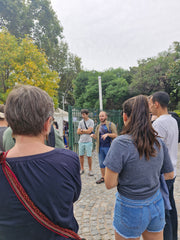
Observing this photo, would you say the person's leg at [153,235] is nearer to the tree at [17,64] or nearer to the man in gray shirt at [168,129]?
the man in gray shirt at [168,129]

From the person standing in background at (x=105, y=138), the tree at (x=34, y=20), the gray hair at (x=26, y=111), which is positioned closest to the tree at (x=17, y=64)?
the person standing in background at (x=105, y=138)

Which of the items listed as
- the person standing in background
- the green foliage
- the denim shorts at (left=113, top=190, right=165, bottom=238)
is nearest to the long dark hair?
the denim shorts at (left=113, top=190, right=165, bottom=238)

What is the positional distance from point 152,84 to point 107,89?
17.0 ft

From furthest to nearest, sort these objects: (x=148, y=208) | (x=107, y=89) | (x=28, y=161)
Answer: (x=107, y=89) < (x=148, y=208) < (x=28, y=161)

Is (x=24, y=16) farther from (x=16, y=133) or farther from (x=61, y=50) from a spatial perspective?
(x=16, y=133)

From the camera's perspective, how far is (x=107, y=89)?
20078 mm

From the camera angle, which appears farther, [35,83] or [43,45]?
[43,45]

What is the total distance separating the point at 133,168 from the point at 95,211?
2304 millimetres

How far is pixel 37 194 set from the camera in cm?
86

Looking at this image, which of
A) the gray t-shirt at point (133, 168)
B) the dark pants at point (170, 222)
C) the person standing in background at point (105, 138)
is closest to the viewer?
the gray t-shirt at point (133, 168)

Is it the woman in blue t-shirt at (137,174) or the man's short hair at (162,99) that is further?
the man's short hair at (162,99)

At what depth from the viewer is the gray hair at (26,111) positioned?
3.01 feet

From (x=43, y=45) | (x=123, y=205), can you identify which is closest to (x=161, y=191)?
(x=123, y=205)

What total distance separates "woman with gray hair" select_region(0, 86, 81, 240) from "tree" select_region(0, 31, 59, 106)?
11.5 m
